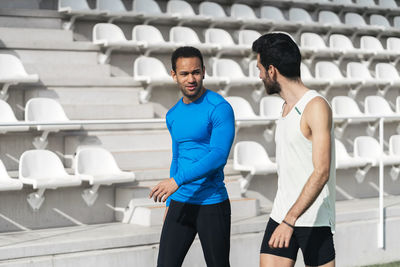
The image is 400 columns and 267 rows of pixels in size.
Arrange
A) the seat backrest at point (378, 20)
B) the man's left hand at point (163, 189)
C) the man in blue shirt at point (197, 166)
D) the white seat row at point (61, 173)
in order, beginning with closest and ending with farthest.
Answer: the man's left hand at point (163, 189) < the man in blue shirt at point (197, 166) < the white seat row at point (61, 173) < the seat backrest at point (378, 20)

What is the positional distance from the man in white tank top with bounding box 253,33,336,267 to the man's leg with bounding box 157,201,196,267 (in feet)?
1.68

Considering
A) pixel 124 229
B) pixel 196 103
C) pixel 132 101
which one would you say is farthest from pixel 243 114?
pixel 196 103

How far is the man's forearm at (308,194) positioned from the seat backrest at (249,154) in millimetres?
3655

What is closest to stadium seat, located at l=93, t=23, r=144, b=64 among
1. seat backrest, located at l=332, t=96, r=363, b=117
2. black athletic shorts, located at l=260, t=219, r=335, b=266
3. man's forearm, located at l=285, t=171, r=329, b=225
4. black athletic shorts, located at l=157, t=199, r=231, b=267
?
seat backrest, located at l=332, t=96, r=363, b=117

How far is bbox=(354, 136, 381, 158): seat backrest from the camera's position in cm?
709

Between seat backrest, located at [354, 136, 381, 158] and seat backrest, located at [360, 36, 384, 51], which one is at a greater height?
seat backrest, located at [360, 36, 384, 51]

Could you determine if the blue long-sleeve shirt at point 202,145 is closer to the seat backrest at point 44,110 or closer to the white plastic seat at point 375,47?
the seat backrest at point 44,110

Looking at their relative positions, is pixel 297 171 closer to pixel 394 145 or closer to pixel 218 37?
pixel 394 145

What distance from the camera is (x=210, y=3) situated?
869 cm

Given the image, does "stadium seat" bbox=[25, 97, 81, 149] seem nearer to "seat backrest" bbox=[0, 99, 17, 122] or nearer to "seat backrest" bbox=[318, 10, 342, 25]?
"seat backrest" bbox=[0, 99, 17, 122]

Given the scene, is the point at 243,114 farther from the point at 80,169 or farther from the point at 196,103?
the point at 196,103

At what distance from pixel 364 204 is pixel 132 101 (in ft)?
7.78

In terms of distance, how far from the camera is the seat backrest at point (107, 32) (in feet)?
23.0

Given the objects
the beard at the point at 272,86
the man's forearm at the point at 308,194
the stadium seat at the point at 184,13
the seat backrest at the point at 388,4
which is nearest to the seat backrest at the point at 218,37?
the stadium seat at the point at 184,13
